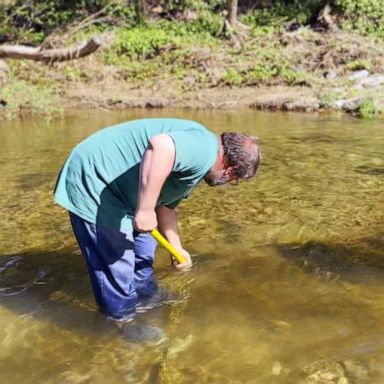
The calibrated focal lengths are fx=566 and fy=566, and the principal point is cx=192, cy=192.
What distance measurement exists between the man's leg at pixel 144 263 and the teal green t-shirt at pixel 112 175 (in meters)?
0.41

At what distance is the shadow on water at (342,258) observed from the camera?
4242 mm

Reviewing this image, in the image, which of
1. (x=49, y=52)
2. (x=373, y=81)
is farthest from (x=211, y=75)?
(x=49, y=52)

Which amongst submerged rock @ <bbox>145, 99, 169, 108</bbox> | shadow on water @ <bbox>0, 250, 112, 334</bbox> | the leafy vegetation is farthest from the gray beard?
submerged rock @ <bbox>145, 99, 169, 108</bbox>

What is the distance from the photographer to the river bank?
1406cm

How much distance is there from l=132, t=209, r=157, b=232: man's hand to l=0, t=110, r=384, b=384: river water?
81cm

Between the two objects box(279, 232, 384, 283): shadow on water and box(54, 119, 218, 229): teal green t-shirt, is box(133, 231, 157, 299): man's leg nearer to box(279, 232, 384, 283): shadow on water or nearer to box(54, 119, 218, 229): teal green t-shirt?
box(54, 119, 218, 229): teal green t-shirt

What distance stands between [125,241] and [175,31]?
16.8 meters

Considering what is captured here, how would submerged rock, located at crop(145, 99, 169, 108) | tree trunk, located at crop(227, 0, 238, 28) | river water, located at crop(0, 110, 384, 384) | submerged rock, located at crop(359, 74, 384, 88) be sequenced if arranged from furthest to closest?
tree trunk, located at crop(227, 0, 238, 28)
submerged rock, located at crop(145, 99, 169, 108)
submerged rock, located at crop(359, 74, 384, 88)
river water, located at crop(0, 110, 384, 384)

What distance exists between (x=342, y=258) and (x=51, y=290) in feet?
7.49

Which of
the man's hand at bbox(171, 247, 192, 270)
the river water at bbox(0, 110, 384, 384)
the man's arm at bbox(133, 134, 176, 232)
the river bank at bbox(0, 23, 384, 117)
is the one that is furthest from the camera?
the river bank at bbox(0, 23, 384, 117)

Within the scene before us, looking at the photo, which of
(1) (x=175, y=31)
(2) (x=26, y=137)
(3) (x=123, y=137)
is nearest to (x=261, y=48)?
(1) (x=175, y=31)

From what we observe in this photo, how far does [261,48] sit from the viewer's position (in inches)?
674

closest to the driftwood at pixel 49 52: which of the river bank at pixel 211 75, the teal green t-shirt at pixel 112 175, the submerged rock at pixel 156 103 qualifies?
the river bank at pixel 211 75

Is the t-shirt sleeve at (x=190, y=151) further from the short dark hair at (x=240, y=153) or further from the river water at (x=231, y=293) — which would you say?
the river water at (x=231, y=293)
